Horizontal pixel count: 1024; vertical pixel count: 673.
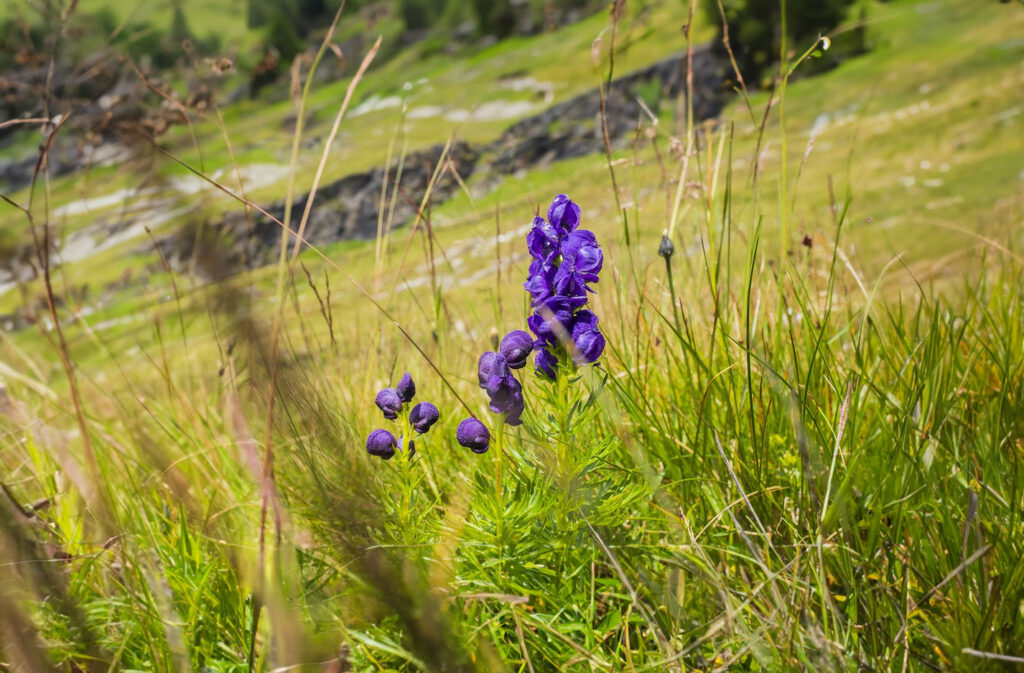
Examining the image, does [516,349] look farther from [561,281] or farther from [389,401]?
[389,401]

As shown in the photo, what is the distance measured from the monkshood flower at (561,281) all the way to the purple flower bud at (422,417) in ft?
0.80

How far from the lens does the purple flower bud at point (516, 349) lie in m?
1.27

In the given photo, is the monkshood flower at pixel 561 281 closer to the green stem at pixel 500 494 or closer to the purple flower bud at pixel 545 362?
the purple flower bud at pixel 545 362

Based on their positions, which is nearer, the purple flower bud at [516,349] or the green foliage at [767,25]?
the purple flower bud at [516,349]

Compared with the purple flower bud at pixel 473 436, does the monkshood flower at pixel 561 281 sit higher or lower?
higher

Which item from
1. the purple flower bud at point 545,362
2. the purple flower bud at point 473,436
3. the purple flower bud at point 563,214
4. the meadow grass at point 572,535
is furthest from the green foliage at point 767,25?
the purple flower bud at point 473,436

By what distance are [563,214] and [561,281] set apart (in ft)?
0.44

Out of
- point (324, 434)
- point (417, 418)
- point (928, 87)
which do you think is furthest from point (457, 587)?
point (928, 87)

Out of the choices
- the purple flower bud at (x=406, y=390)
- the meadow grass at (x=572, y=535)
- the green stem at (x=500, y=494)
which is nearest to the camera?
the meadow grass at (x=572, y=535)

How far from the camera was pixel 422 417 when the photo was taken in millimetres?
1371

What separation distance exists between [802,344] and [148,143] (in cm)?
193

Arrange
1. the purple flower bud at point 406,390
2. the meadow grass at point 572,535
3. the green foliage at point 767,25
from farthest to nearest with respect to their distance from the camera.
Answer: the green foliage at point 767,25, the purple flower bud at point 406,390, the meadow grass at point 572,535

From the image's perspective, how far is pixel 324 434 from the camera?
704 millimetres

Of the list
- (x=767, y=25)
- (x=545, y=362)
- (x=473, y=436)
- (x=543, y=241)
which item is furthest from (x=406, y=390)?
(x=767, y=25)
